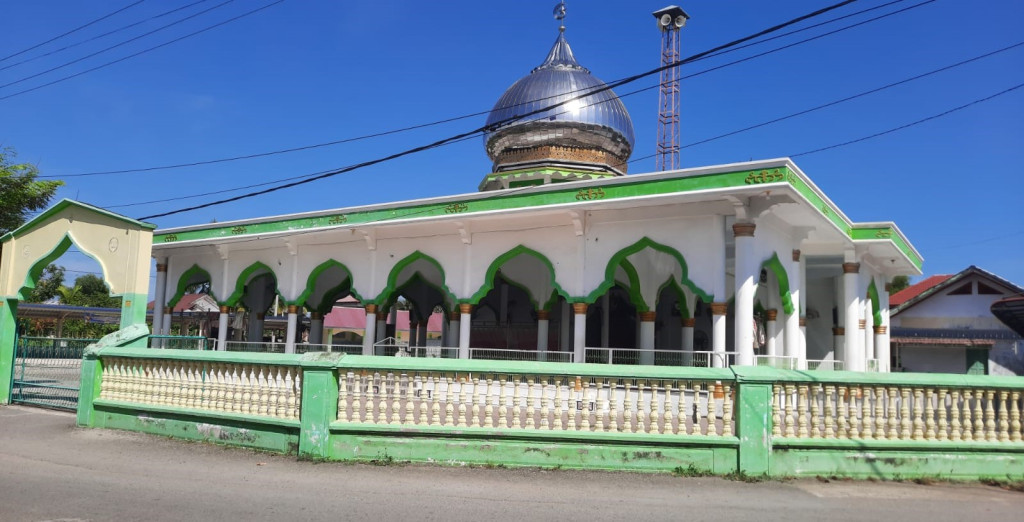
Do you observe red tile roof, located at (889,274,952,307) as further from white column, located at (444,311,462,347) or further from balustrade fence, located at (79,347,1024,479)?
balustrade fence, located at (79,347,1024,479)

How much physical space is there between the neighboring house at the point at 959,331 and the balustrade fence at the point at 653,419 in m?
17.2

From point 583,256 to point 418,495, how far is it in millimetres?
7569

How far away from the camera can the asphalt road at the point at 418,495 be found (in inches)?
171

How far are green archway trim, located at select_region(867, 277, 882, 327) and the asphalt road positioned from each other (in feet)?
40.0

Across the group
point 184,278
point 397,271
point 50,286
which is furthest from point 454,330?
point 50,286

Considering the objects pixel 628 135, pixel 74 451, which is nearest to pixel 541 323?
pixel 628 135

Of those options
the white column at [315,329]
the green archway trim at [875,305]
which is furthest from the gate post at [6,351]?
the green archway trim at [875,305]

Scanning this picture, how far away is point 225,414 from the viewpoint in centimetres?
640

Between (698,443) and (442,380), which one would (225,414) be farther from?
(698,443)

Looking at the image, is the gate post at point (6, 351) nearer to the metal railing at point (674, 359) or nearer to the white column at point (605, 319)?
the metal railing at point (674, 359)

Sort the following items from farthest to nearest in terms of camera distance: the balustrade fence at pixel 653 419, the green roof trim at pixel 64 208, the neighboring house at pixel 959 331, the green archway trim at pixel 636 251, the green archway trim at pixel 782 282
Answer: the neighboring house at pixel 959 331 → the green archway trim at pixel 782 282 → the green archway trim at pixel 636 251 → the green roof trim at pixel 64 208 → the balustrade fence at pixel 653 419

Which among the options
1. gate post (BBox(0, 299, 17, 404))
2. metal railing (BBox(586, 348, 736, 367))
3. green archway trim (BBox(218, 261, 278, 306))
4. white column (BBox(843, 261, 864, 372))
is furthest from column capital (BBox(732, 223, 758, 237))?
green archway trim (BBox(218, 261, 278, 306))

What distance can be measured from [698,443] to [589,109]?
13.7m

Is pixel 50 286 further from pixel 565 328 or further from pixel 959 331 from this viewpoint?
pixel 959 331
